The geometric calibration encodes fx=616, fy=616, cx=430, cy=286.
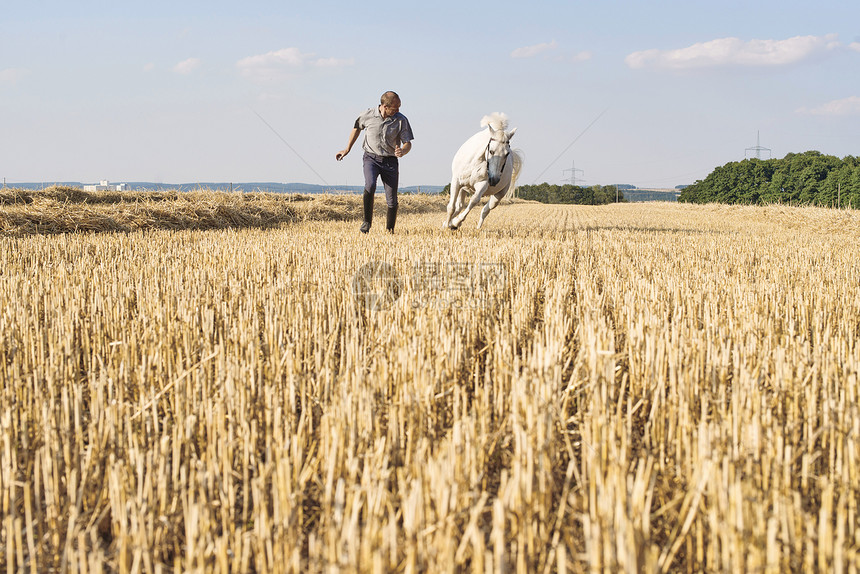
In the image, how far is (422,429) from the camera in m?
1.94

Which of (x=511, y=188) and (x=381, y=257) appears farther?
(x=511, y=188)

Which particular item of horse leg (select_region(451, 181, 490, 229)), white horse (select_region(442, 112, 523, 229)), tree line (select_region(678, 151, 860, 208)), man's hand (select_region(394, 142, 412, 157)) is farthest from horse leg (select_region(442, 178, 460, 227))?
tree line (select_region(678, 151, 860, 208))

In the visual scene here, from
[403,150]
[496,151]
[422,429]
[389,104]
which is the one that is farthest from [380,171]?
[422,429]

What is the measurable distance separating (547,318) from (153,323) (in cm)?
199

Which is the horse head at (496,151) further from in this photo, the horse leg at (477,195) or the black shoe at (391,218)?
the black shoe at (391,218)

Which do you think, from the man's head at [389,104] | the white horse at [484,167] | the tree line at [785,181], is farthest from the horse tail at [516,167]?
the tree line at [785,181]

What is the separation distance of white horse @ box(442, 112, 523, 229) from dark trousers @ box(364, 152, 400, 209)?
0.97 meters

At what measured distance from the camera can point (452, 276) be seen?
479 centimetres

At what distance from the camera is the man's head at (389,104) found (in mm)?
7984

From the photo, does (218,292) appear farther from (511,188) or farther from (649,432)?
(511,188)

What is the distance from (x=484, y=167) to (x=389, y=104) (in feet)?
5.17

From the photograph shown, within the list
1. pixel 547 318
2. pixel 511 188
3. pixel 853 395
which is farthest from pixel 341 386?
pixel 511 188

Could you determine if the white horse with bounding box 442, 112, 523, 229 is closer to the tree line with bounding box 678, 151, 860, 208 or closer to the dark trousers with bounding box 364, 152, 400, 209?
the dark trousers with bounding box 364, 152, 400, 209

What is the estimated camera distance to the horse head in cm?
836
